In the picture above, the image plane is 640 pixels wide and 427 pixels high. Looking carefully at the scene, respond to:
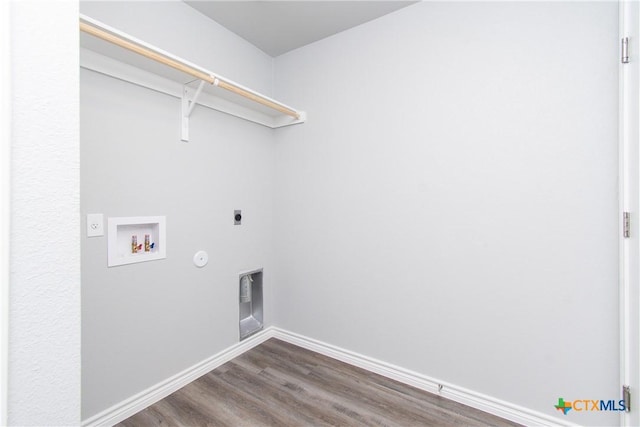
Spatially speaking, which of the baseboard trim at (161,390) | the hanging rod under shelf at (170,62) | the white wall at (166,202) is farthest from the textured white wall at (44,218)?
the baseboard trim at (161,390)

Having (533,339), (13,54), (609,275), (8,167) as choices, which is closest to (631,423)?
(533,339)

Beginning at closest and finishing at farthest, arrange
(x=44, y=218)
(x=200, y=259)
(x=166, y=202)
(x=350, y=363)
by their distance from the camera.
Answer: (x=44, y=218) → (x=166, y=202) → (x=200, y=259) → (x=350, y=363)

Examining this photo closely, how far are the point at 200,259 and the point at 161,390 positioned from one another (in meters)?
0.80

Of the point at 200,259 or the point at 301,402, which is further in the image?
the point at 200,259

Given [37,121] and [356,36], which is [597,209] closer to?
[356,36]

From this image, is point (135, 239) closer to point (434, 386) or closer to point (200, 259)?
point (200, 259)

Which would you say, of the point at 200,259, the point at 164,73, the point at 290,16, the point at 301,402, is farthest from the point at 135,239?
the point at 290,16

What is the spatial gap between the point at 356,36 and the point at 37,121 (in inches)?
77.4

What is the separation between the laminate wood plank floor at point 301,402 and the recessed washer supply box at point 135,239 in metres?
0.87

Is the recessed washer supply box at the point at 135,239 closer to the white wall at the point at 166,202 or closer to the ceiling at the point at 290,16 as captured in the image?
the white wall at the point at 166,202

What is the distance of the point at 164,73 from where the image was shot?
1.59 m

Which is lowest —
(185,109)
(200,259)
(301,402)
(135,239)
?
(301,402)

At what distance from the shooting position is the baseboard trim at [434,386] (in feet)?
4.83

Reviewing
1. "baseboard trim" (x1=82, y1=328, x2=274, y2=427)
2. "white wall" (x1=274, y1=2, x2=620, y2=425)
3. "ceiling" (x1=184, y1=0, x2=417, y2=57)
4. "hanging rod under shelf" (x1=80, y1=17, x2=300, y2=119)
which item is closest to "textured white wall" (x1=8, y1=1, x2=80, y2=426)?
"hanging rod under shelf" (x1=80, y1=17, x2=300, y2=119)
